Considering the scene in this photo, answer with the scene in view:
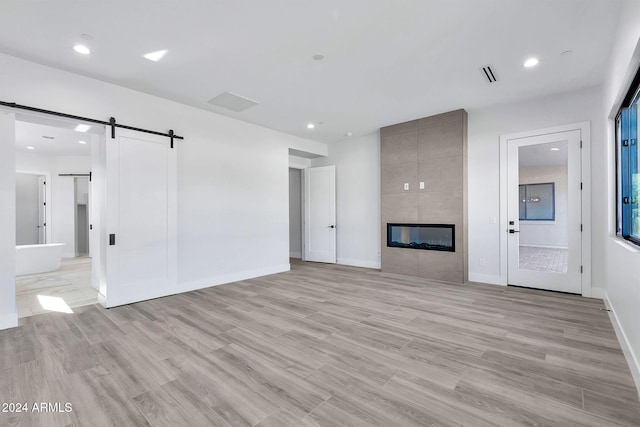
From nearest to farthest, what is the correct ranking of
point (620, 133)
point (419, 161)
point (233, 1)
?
point (233, 1), point (620, 133), point (419, 161)

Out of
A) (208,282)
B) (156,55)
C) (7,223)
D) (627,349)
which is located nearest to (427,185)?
(627,349)

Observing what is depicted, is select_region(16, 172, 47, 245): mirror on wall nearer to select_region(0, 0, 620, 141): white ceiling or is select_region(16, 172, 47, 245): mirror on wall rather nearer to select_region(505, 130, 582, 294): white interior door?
select_region(0, 0, 620, 141): white ceiling

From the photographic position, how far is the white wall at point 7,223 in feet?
10.2

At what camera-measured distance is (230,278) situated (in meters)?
5.14

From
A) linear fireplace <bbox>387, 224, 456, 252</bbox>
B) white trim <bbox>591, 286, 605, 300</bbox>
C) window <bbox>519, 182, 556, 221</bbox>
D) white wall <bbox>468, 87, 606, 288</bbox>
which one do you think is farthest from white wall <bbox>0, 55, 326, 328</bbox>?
white trim <bbox>591, 286, 605, 300</bbox>

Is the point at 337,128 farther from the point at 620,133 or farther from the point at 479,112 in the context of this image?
the point at 620,133

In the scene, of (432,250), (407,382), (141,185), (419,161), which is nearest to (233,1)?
(141,185)

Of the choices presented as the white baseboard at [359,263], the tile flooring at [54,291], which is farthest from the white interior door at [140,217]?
the white baseboard at [359,263]

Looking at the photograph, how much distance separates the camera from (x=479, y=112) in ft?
16.5

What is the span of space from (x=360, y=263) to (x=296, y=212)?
2554 millimetres

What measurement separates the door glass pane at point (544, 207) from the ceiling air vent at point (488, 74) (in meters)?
1.44

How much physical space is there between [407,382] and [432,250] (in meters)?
3.55

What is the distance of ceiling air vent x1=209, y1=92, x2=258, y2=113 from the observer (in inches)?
167

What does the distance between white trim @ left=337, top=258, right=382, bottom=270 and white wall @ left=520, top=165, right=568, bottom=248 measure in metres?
2.70
